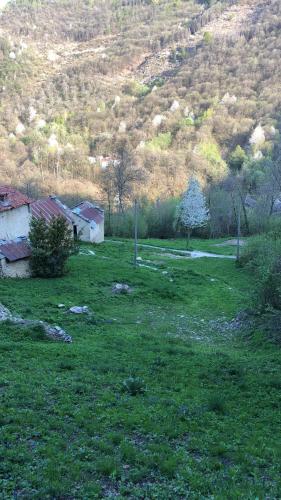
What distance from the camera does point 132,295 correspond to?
2858 cm

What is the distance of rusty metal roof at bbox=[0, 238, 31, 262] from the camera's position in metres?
29.6

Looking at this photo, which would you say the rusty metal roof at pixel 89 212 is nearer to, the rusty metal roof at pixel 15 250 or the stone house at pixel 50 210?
the stone house at pixel 50 210

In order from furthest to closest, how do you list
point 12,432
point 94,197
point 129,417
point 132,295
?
point 94,197
point 132,295
point 129,417
point 12,432

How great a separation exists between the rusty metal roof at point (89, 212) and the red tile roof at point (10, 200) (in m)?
13.5

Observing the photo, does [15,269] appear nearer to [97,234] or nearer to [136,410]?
[136,410]

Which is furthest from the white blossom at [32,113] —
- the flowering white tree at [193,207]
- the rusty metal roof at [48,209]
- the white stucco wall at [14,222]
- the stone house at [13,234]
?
the stone house at [13,234]

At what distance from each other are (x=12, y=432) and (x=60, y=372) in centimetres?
417

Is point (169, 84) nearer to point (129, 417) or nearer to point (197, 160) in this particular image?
point (197, 160)

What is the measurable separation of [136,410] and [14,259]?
65.9ft

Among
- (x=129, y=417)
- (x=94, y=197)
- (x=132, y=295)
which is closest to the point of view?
(x=129, y=417)

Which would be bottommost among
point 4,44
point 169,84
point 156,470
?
point 156,470

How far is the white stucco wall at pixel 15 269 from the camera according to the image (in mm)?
29375

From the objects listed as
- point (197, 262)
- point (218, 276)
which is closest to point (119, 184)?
point (197, 262)

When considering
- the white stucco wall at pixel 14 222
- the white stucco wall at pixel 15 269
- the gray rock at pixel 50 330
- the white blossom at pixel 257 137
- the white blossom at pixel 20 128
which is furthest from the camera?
the white blossom at pixel 20 128
